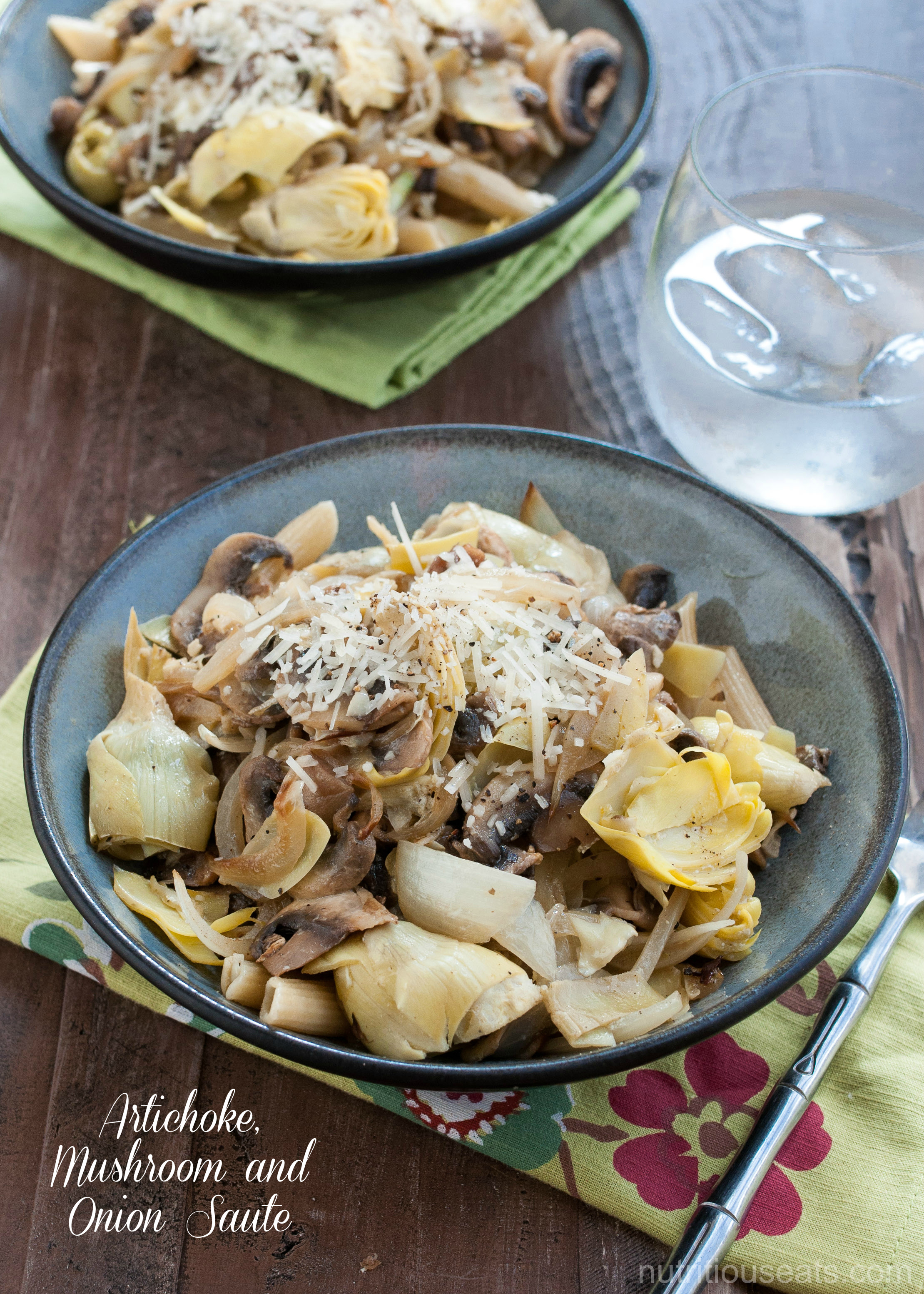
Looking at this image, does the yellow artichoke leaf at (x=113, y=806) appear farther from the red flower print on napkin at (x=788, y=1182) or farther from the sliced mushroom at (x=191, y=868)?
the red flower print on napkin at (x=788, y=1182)

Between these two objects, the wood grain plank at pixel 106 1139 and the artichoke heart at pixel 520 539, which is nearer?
the wood grain plank at pixel 106 1139

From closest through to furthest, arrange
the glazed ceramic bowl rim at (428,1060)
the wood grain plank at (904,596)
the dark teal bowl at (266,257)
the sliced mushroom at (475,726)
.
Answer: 1. the glazed ceramic bowl rim at (428,1060)
2. the sliced mushroom at (475,726)
3. the wood grain plank at (904,596)
4. the dark teal bowl at (266,257)

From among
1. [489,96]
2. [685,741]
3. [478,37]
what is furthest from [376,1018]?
[478,37]

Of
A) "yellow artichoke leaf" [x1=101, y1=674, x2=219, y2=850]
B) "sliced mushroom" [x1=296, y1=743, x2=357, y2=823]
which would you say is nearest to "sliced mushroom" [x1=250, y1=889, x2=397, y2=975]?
"sliced mushroom" [x1=296, y1=743, x2=357, y2=823]

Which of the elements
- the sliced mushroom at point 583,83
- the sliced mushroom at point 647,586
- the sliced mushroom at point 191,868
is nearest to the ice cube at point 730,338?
the sliced mushroom at point 647,586

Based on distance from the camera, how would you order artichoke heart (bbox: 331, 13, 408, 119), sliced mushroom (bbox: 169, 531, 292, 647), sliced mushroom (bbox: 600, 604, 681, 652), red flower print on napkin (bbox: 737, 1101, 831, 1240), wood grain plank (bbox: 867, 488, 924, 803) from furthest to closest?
artichoke heart (bbox: 331, 13, 408, 119), wood grain plank (bbox: 867, 488, 924, 803), sliced mushroom (bbox: 169, 531, 292, 647), sliced mushroom (bbox: 600, 604, 681, 652), red flower print on napkin (bbox: 737, 1101, 831, 1240)

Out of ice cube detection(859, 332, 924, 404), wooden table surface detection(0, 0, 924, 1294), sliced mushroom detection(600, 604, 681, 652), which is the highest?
ice cube detection(859, 332, 924, 404)

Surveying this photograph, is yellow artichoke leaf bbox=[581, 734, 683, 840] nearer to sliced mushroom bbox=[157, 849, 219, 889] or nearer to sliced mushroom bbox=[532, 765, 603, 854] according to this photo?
sliced mushroom bbox=[532, 765, 603, 854]

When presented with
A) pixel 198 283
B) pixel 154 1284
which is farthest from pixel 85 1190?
pixel 198 283
